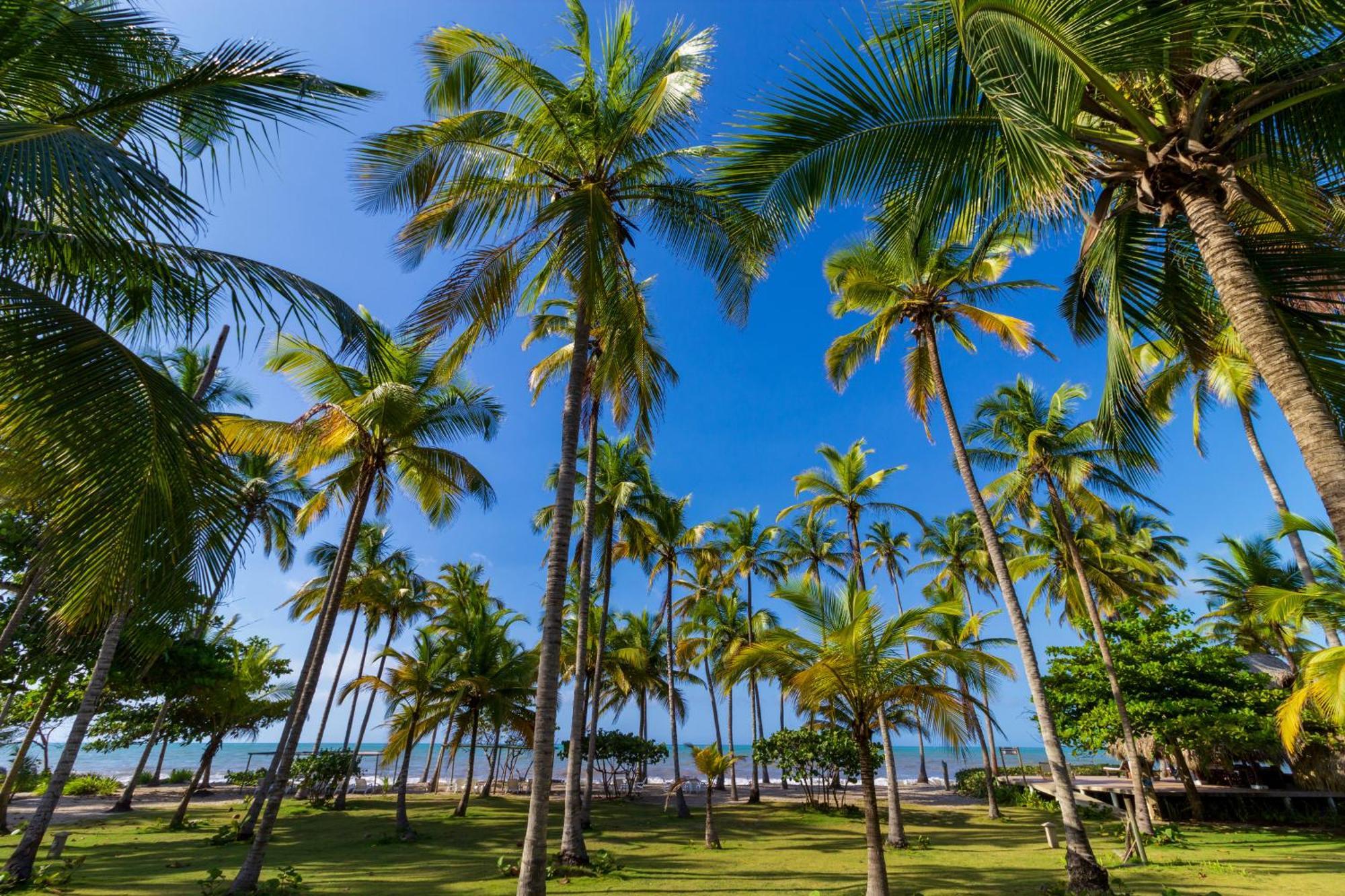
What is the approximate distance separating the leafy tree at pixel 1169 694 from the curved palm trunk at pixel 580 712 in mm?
14872

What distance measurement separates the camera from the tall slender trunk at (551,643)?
22.4 ft

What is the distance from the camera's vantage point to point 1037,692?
11.0 m

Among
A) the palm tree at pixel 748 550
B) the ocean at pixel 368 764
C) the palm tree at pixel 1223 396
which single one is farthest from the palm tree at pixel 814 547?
the ocean at pixel 368 764

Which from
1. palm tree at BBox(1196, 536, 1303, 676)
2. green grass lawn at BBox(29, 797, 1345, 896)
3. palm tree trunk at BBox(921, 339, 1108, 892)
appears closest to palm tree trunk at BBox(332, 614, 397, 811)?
green grass lawn at BBox(29, 797, 1345, 896)

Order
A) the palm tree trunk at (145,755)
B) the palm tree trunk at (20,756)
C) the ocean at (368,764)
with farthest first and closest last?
the ocean at (368,764) < the palm tree trunk at (145,755) < the palm tree trunk at (20,756)

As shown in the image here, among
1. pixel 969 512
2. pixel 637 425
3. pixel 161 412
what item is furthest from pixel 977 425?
pixel 161 412

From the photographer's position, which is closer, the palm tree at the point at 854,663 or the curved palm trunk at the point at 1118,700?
the palm tree at the point at 854,663

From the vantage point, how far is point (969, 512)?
2959 cm

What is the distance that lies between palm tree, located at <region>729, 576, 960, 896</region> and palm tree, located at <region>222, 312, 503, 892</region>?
721 cm

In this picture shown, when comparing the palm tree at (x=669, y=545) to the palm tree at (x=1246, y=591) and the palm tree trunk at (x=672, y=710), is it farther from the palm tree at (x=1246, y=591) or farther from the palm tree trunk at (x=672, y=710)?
the palm tree at (x=1246, y=591)

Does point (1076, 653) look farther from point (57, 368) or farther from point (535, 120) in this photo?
point (57, 368)

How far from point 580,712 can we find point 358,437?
7.77 metres

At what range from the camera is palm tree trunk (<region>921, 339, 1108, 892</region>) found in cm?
962

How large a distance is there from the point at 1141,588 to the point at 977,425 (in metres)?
15.6
